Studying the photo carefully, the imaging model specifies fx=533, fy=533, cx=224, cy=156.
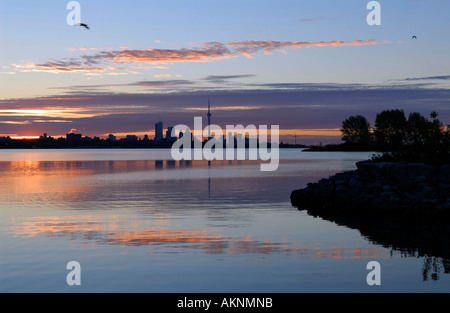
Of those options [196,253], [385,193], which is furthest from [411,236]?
[196,253]

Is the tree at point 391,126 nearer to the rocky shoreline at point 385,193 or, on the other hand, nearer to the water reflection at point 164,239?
the rocky shoreline at point 385,193

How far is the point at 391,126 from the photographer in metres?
176

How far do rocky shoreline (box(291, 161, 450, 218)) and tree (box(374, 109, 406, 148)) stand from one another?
14719cm

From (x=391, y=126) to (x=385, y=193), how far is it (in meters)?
155

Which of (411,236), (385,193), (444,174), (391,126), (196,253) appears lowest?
(196,253)

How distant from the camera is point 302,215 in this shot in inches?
1068

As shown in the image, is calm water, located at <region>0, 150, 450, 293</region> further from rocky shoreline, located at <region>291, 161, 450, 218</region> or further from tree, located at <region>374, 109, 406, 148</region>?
tree, located at <region>374, 109, 406, 148</region>

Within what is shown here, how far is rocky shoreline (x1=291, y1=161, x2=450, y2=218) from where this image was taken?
26.3 meters

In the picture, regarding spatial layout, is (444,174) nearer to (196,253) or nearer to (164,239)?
(164,239)

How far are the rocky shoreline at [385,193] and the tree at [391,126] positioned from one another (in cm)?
14719

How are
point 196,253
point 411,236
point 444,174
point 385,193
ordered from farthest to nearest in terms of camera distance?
1. point 385,193
2. point 444,174
3. point 411,236
4. point 196,253

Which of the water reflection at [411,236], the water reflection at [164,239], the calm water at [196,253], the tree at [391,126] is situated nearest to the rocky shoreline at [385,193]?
the water reflection at [411,236]
